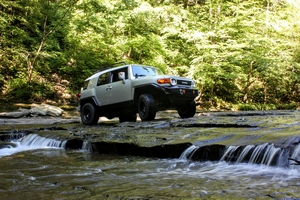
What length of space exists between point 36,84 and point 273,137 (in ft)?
56.0

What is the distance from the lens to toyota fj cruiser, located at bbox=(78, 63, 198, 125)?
765 cm

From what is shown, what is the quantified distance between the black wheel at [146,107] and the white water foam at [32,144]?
2358mm

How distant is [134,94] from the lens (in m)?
8.15

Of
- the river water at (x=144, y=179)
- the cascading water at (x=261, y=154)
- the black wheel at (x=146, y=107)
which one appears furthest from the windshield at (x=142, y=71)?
the cascading water at (x=261, y=154)

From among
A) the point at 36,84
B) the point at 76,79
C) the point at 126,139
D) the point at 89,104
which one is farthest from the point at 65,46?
the point at 126,139

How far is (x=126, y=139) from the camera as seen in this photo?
18.7ft

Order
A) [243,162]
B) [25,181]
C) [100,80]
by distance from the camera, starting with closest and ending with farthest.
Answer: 1. [25,181]
2. [243,162]
3. [100,80]

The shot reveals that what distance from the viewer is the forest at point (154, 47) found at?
59.7 feet

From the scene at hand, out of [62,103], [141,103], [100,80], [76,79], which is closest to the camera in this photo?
[141,103]

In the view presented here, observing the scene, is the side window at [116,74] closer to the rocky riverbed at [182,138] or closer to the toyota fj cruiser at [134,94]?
the toyota fj cruiser at [134,94]

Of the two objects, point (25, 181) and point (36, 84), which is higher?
point (36, 84)

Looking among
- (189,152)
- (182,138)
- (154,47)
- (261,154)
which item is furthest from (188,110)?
(154,47)

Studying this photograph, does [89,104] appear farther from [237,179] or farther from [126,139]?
[237,179]

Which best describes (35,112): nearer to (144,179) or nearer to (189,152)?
(189,152)
